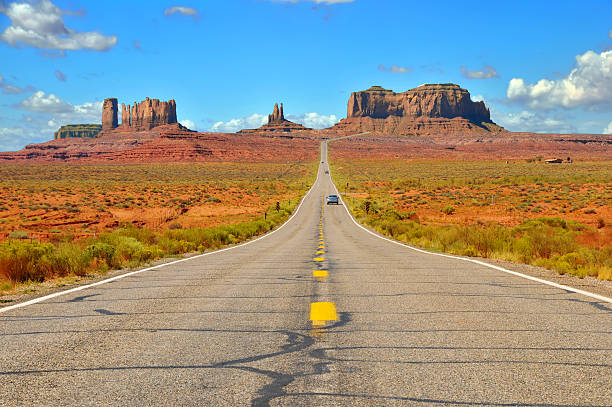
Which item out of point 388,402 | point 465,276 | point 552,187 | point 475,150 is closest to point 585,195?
point 552,187

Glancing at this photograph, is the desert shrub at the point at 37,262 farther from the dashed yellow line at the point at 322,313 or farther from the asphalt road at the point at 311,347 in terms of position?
the dashed yellow line at the point at 322,313

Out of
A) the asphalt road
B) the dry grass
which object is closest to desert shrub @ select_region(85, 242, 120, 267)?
the asphalt road

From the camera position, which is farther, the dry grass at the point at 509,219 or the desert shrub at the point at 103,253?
the dry grass at the point at 509,219

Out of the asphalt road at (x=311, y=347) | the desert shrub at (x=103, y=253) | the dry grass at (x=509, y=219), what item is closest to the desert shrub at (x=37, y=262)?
the desert shrub at (x=103, y=253)

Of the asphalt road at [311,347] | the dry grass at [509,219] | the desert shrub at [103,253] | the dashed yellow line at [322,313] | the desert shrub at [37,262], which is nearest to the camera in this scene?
the asphalt road at [311,347]

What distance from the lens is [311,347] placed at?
4480mm

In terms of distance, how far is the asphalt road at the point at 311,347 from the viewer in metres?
3.39

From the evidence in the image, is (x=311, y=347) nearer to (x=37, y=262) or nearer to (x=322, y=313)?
(x=322, y=313)

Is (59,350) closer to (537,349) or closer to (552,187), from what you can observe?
(537,349)

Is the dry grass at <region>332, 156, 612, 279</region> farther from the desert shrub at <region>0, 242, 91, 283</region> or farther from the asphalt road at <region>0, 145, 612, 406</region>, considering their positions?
the desert shrub at <region>0, 242, 91, 283</region>

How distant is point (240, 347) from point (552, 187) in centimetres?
5760

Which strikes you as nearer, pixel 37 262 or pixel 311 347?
pixel 311 347

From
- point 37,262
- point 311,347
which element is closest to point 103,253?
point 37,262

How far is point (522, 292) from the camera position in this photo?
24.0 ft
